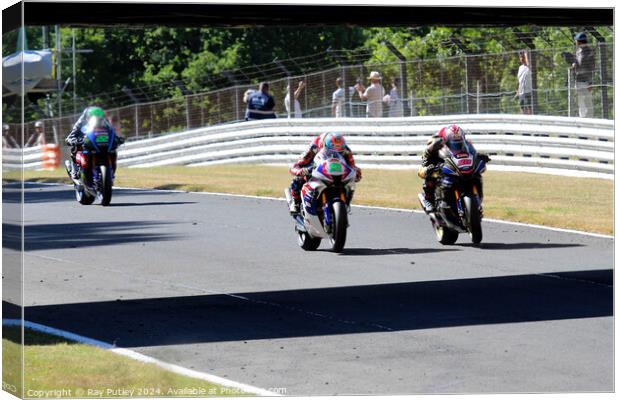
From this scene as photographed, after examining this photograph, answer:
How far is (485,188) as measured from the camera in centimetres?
2358

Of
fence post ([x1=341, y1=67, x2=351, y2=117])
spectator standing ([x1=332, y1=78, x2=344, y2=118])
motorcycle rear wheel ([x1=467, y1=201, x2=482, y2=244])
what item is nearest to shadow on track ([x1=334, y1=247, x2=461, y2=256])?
motorcycle rear wheel ([x1=467, y1=201, x2=482, y2=244])

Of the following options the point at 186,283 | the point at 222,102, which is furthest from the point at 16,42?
the point at 222,102

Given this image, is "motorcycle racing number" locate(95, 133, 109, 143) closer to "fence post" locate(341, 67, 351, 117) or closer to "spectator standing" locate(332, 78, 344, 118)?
"spectator standing" locate(332, 78, 344, 118)

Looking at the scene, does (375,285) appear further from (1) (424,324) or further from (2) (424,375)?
(2) (424,375)

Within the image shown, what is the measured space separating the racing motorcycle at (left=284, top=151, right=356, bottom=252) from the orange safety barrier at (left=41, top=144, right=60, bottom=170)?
14.6 meters

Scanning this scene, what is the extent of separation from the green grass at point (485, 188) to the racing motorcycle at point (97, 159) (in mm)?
2975

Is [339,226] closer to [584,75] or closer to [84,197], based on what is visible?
[84,197]

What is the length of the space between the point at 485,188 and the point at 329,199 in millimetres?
8014

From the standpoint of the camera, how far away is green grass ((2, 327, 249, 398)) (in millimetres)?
9359

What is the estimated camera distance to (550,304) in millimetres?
12617

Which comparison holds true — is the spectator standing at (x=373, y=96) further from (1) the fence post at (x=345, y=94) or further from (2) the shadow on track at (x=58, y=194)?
(2) the shadow on track at (x=58, y=194)

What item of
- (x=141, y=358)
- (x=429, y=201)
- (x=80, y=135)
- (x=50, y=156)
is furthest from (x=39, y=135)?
(x=141, y=358)

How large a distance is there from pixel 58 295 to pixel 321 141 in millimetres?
3958

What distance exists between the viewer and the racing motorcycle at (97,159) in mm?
21062
